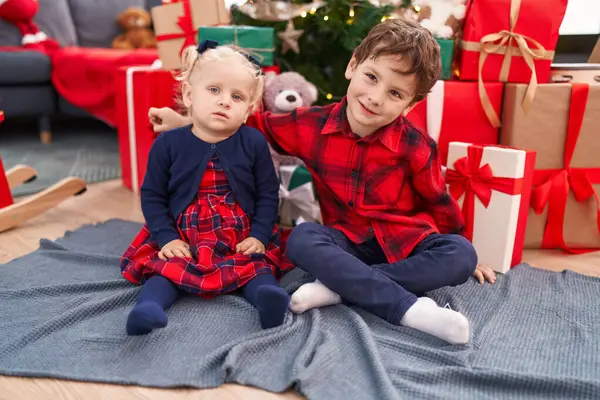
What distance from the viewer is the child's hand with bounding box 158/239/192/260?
1073mm

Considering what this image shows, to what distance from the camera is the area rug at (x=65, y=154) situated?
1984 millimetres

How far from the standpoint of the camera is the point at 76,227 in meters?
1.50

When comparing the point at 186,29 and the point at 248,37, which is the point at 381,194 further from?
the point at 186,29

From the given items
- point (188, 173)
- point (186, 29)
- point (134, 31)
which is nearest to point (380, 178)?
point (188, 173)

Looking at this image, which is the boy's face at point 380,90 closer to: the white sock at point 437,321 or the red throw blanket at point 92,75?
the white sock at point 437,321

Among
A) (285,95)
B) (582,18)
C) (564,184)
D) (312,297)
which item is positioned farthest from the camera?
(582,18)

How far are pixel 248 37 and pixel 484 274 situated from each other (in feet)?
2.81

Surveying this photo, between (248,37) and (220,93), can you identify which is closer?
(220,93)

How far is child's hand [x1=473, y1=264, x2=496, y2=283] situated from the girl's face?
2.03 feet

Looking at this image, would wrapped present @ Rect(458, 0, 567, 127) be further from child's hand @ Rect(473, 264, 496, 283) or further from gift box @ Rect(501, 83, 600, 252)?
child's hand @ Rect(473, 264, 496, 283)

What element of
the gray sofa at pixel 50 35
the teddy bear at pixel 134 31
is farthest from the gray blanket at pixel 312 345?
the teddy bear at pixel 134 31

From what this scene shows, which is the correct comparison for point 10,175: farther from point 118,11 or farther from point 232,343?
point 118,11

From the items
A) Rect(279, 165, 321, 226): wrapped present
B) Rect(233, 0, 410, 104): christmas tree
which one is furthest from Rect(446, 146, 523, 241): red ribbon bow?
Rect(233, 0, 410, 104): christmas tree

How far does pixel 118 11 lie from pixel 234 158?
224cm
